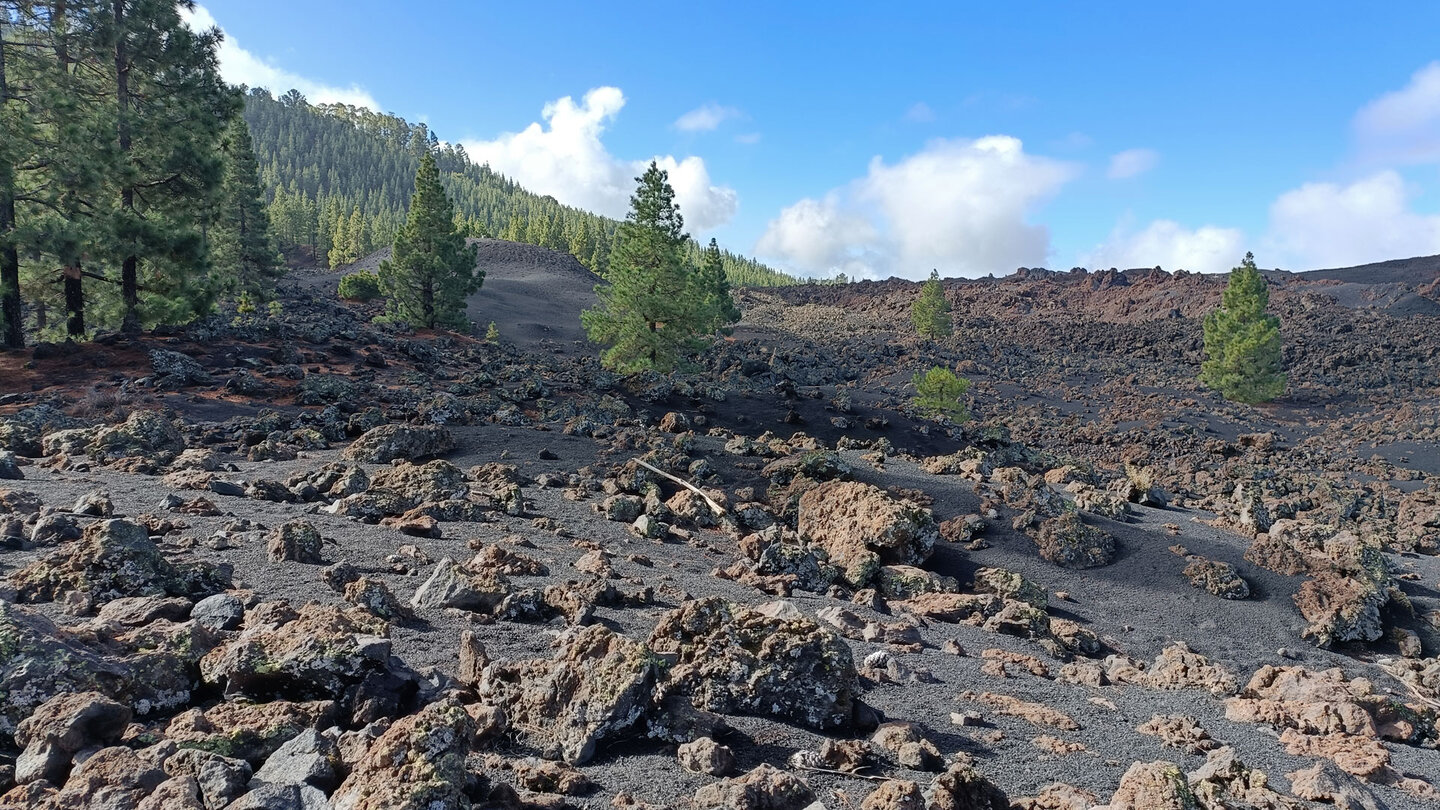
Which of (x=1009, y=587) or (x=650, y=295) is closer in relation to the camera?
(x=1009, y=587)

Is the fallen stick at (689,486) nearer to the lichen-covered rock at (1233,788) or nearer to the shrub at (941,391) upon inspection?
the lichen-covered rock at (1233,788)

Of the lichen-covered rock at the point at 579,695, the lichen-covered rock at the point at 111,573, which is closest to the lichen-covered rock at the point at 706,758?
the lichen-covered rock at the point at 579,695

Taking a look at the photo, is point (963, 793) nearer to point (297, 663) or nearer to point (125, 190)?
point (297, 663)

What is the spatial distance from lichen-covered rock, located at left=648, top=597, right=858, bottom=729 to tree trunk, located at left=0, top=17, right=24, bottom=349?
19.5 meters

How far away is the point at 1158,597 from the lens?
30.6ft

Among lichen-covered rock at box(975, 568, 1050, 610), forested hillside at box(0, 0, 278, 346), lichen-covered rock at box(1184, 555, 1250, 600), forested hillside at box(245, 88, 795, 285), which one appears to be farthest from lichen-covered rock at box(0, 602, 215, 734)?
forested hillside at box(245, 88, 795, 285)

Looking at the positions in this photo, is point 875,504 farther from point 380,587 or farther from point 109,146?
point 109,146

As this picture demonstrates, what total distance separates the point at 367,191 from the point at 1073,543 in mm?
158418

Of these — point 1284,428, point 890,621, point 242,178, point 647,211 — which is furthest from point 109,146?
point 1284,428

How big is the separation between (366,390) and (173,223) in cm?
704

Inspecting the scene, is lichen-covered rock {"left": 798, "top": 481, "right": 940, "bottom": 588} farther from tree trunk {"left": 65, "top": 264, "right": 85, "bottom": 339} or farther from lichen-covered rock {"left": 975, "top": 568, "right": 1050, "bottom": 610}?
tree trunk {"left": 65, "top": 264, "right": 85, "bottom": 339}

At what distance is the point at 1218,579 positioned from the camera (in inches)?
373

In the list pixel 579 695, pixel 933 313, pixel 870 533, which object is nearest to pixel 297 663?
pixel 579 695

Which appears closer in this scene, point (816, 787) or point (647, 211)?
point (816, 787)
